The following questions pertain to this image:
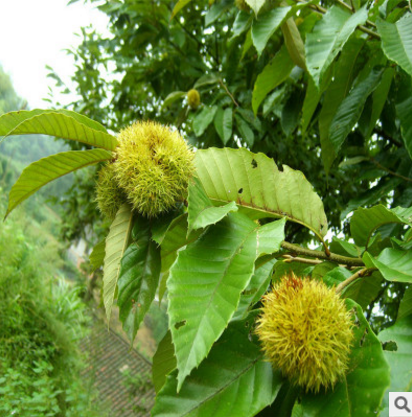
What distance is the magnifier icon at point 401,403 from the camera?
41 centimetres

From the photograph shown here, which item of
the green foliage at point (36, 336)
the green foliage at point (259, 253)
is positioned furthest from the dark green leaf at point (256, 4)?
the green foliage at point (36, 336)

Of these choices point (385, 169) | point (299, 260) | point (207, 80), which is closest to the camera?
→ point (299, 260)

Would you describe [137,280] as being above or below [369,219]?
below

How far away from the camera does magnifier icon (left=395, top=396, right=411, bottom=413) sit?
41 centimetres

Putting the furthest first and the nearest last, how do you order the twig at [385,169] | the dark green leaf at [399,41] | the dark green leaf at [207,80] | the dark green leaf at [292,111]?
1. the dark green leaf at [207,80]
2. the dark green leaf at [292,111]
3. the twig at [385,169]
4. the dark green leaf at [399,41]

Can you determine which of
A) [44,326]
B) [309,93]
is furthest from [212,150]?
[44,326]

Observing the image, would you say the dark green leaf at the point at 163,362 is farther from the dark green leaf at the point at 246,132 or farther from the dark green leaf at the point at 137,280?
the dark green leaf at the point at 246,132

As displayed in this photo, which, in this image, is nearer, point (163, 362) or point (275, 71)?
point (163, 362)

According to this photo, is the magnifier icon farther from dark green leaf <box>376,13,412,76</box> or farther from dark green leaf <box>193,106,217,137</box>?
dark green leaf <box>193,106,217,137</box>

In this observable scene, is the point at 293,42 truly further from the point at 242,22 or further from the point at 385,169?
the point at 385,169

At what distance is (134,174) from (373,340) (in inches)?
14.8

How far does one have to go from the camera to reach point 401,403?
1.36 feet

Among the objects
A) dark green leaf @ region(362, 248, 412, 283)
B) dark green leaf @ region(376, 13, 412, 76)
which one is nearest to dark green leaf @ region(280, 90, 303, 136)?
dark green leaf @ region(376, 13, 412, 76)

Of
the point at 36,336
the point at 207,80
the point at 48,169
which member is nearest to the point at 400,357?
the point at 48,169
